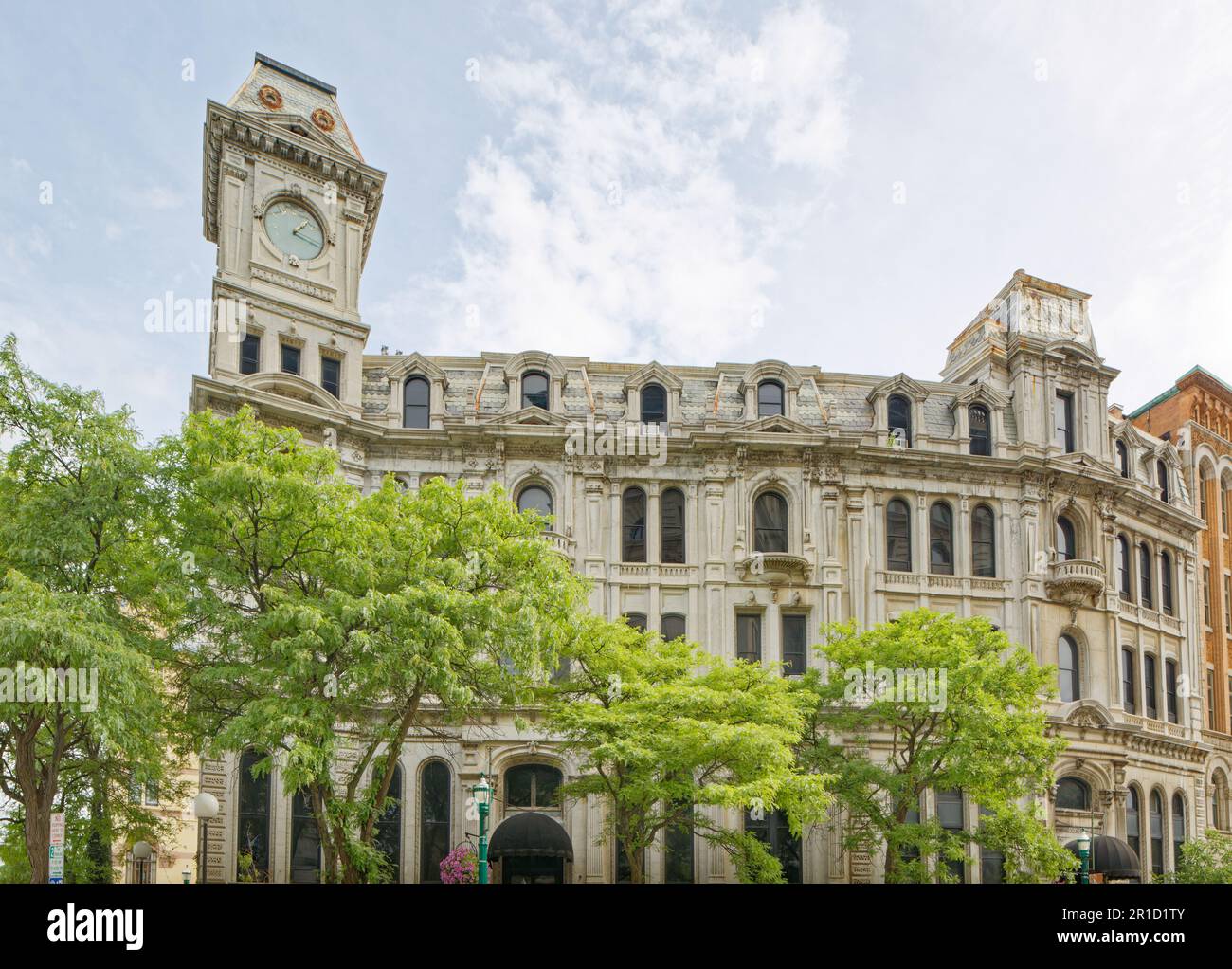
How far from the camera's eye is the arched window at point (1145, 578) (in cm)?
4959

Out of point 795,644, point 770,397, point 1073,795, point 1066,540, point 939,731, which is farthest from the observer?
point 1066,540

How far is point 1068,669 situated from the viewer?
45812 millimetres

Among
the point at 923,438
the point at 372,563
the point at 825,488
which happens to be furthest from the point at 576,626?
the point at 923,438

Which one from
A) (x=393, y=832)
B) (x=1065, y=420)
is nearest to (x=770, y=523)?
(x=1065, y=420)

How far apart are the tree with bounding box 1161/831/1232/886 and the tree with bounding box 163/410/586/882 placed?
1042 inches

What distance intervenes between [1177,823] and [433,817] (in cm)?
2859

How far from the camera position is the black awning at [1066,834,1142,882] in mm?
40094

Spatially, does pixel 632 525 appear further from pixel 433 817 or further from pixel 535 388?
pixel 433 817

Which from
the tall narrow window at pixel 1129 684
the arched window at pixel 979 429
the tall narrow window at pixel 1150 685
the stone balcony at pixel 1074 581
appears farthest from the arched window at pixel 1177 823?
the arched window at pixel 979 429

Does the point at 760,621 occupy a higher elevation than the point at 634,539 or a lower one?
lower

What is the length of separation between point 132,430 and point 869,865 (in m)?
26.3

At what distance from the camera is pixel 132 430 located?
1118 inches
